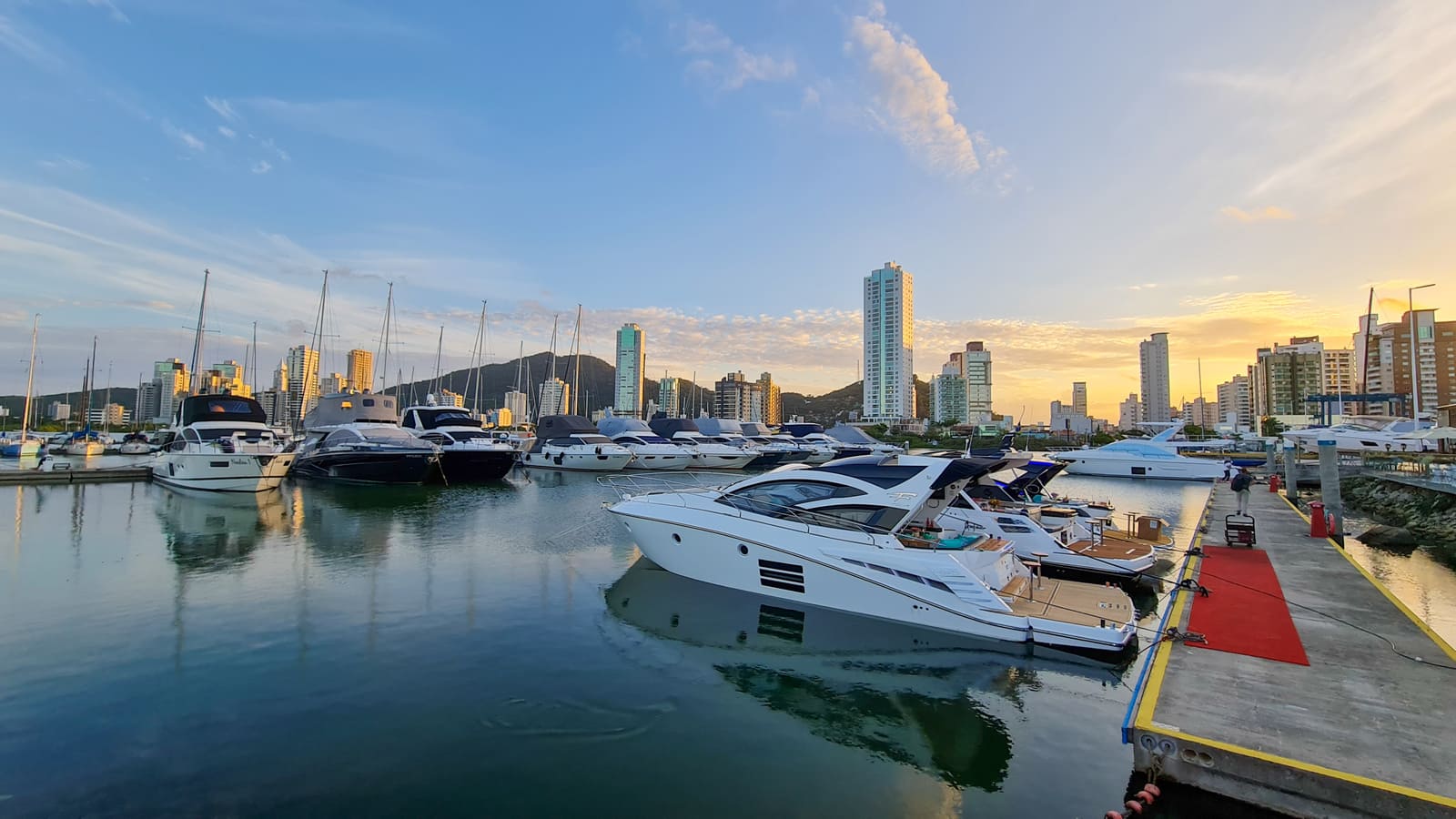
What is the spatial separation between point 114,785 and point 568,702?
4235 mm

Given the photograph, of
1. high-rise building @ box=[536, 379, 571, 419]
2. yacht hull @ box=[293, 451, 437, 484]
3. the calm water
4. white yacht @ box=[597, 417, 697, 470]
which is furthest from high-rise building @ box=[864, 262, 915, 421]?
the calm water

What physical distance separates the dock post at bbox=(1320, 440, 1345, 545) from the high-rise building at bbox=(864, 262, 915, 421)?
121m

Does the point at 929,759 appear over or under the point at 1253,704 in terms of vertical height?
under

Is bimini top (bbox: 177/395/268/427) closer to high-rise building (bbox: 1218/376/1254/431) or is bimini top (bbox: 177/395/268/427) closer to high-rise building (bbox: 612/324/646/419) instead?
high-rise building (bbox: 612/324/646/419)

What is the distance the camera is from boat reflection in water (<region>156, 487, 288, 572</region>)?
16359 mm

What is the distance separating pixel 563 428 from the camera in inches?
1892

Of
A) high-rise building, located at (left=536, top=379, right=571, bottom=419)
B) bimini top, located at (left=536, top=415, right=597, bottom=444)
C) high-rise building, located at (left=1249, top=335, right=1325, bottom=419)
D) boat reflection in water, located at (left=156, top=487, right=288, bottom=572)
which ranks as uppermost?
high-rise building, located at (left=1249, top=335, right=1325, bottom=419)

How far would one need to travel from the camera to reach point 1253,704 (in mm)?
6133

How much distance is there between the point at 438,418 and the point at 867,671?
40.3m

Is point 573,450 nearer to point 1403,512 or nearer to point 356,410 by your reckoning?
point 356,410

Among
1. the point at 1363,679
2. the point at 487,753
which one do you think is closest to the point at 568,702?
the point at 487,753

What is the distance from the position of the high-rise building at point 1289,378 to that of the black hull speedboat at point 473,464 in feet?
438

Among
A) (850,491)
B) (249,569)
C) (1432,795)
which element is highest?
(850,491)

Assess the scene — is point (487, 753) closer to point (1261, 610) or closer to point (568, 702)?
point (568, 702)
